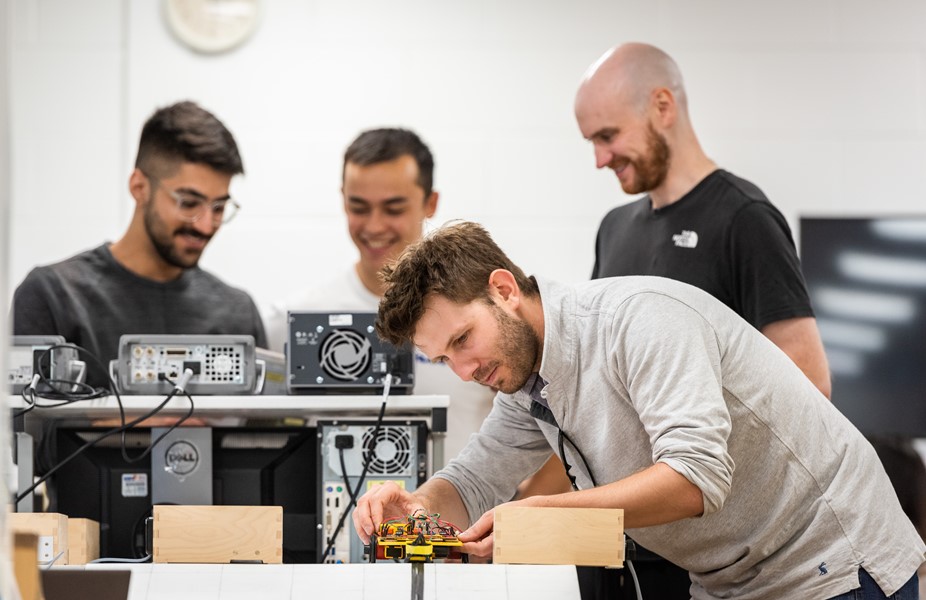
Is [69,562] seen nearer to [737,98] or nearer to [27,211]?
[27,211]

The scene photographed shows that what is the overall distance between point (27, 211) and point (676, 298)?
105 inches

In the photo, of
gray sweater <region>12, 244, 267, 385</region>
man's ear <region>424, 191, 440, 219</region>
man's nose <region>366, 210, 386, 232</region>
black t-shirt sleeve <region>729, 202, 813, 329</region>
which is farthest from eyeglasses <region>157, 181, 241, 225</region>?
black t-shirt sleeve <region>729, 202, 813, 329</region>

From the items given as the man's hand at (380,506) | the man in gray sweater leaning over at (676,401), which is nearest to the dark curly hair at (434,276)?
the man in gray sweater leaning over at (676,401)

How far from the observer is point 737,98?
3.67 m

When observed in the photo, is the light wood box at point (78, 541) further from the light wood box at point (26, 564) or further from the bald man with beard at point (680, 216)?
the bald man with beard at point (680, 216)

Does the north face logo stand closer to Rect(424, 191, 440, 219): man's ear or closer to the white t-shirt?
the white t-shirt

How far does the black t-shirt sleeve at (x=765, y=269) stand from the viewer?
226 cm

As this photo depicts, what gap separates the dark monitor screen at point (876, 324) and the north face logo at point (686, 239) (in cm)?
128

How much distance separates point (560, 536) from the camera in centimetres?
141

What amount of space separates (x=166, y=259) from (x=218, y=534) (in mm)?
1946

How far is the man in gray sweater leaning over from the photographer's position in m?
1.57

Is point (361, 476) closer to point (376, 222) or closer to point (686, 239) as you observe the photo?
point (686, 239)

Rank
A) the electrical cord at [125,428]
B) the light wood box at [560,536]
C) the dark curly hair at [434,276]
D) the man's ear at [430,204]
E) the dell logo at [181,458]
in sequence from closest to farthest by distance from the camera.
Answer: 1. the light wood box at [560,536]
2. the dark curly hair at [434,276]
3. the electrical cord at [125,428]
4. the dell logo at [181,458]
5. the man's ear at [430,204]

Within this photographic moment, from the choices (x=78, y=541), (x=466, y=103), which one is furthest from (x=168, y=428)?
(x=466, y=103)
